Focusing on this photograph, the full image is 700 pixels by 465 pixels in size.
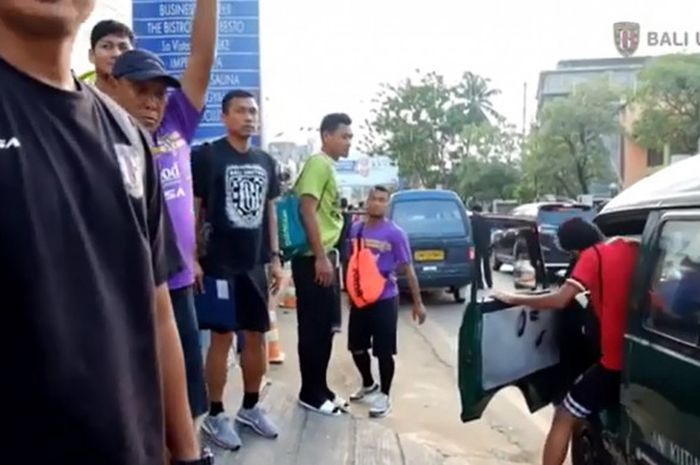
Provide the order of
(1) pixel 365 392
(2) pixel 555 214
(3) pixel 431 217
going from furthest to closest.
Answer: (2) pixel 555 214
(3) pixel 431 217
(1) pixel 365 392

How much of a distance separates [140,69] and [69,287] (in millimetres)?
1751

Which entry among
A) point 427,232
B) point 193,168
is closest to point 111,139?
point 193,168

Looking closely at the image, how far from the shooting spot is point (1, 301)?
61.9 inches

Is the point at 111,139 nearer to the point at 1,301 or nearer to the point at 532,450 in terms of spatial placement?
the point at 1,301

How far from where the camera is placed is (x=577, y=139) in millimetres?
51344

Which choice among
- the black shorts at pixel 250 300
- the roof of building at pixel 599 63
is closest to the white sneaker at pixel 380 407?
the black shorts at pixel 250 300

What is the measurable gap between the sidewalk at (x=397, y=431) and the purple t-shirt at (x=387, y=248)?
3.28 feet

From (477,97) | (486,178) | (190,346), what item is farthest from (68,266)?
(477,97)

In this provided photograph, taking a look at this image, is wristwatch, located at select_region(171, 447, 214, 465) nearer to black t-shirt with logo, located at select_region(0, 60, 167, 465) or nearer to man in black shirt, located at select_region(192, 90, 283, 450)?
black t-shirt with logo, located at select_region(0, 60, 167, 465)

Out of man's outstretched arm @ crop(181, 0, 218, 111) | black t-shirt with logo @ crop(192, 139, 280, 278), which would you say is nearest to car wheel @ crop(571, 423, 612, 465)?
black t-shirt with logo @ crop(192, 139, 280, 278)

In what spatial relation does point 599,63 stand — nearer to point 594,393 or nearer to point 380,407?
point 380,407

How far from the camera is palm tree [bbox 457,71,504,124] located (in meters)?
73.9

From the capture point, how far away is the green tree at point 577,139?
5034 centimetres

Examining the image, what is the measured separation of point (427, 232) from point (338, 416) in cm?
1020
